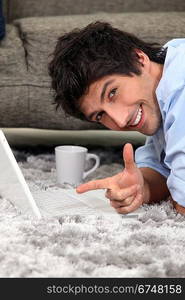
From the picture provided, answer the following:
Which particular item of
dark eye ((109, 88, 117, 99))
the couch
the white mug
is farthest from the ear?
the couch

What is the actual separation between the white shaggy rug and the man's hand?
0.03 m

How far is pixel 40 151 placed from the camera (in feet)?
6.17

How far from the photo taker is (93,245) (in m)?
0.92

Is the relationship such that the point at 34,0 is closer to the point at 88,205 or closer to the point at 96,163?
the point at 96,163

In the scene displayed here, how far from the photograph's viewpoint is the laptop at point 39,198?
3.44ft

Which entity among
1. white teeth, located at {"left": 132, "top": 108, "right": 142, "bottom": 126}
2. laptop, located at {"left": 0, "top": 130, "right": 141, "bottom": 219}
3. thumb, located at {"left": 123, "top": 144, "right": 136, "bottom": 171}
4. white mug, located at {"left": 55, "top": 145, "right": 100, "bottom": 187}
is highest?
white teeth, located at {"left": 132, "top": 108, "right": 142, "bottom": 126}

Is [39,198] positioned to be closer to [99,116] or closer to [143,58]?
[99,116]

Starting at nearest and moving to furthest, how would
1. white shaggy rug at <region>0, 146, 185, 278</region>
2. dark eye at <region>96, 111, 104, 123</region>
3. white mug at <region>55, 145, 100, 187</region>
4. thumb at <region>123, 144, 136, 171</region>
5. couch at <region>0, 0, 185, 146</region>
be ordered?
1. white shaggy rug at <region>0, 146, 185, 278</region>
2. thumb at <region>123, 144, 136, 171</region>
3. dark eye at <region>96, 111, 104, 123</region>
4. white mug at <region>55, 145, 100, 187</region>
5. couch at <region>0, 0, 185, 146</region>

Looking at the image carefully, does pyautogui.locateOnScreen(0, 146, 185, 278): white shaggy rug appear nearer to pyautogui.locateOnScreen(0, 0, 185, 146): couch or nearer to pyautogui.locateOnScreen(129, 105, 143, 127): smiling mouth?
pyautogui.locateOnScreen(129, 105, 143, 127): smiling mouth

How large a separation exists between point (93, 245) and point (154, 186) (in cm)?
33

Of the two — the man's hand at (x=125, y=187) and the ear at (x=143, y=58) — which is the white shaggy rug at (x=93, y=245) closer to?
the man's hand at (x=125, y=187)

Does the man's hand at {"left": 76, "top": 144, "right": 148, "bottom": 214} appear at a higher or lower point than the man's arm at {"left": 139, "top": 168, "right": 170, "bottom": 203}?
higher

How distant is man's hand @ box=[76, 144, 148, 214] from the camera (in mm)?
1023

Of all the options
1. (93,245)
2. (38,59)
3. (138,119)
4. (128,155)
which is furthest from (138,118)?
(38,59)
